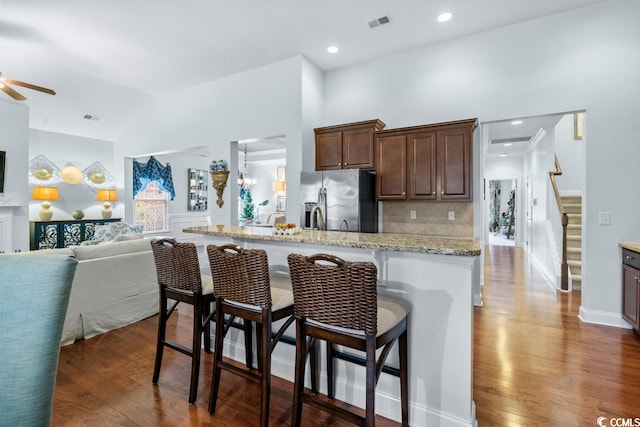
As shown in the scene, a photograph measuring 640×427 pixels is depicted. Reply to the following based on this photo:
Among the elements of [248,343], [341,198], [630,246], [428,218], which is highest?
[341,198]

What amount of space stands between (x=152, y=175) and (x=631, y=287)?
Answer: 28.5 feet

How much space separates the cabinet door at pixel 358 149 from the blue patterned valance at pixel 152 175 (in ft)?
18.0

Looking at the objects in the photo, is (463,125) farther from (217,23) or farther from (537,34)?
(217,23)

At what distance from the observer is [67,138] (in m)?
6.67

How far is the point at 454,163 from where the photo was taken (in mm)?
3768

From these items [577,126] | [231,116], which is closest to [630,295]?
[577,126]

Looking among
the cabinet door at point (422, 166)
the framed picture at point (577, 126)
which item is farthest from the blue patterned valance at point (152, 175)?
the framed picture at point (577, 126)

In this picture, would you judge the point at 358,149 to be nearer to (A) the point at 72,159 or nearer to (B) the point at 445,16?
(B) the point at 445,16

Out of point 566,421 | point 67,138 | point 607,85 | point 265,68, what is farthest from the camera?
point 67,138

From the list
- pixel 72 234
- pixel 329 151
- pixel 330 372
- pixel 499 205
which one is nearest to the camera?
pixel 330 372

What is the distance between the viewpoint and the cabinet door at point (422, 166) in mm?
3902

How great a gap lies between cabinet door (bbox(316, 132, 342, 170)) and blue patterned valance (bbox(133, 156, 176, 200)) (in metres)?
5.05

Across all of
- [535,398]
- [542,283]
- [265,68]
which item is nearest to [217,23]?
[265,68]

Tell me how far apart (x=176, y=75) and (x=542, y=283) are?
696 centimetres
